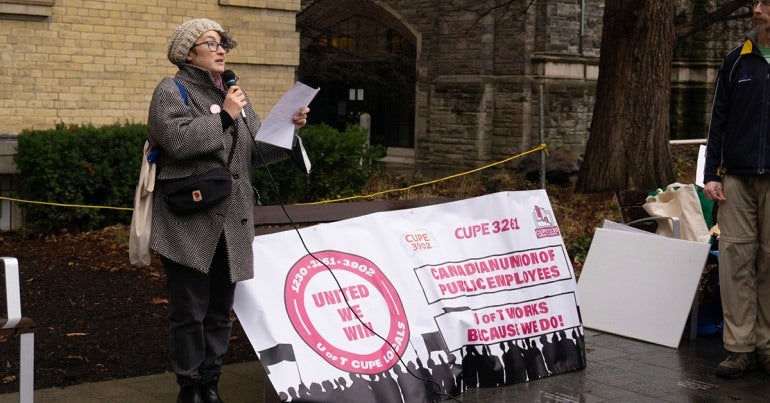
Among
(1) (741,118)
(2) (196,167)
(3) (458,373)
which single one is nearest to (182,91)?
(2) (196,167)

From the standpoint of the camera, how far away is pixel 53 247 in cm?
1101

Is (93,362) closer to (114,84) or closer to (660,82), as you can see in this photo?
(114,84)

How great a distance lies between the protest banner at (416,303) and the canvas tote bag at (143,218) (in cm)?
53

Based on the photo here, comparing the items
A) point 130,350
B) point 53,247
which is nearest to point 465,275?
point 130,350

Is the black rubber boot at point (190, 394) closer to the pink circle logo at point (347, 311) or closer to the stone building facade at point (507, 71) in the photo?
the pink circle logo at point (347, 311)

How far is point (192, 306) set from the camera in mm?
5383

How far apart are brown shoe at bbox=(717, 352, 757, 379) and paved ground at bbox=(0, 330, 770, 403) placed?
0.14 ft

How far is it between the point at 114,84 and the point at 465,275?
27.1 feet

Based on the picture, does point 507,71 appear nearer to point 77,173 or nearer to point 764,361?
point 77,173

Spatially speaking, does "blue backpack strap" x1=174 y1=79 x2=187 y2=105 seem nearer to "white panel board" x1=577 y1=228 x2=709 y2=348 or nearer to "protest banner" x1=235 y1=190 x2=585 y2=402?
"protest banner" x1=235 y1=190 x2=585 y2=402

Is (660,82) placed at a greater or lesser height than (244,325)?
greater

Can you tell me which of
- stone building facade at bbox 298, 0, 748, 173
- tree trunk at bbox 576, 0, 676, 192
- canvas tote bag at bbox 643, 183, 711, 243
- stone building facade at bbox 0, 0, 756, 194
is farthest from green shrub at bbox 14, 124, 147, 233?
stone building facade at bbox 298, 0, 748, 173

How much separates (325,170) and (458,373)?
25.6 ft

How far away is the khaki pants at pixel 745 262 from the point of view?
6.86m
